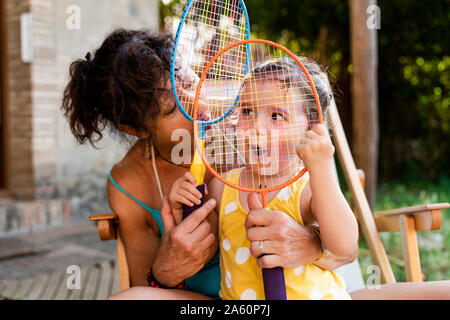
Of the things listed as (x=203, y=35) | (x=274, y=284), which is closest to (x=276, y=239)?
(x=274, y=284)

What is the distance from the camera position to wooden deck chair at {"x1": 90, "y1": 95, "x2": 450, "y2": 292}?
62.9 inches

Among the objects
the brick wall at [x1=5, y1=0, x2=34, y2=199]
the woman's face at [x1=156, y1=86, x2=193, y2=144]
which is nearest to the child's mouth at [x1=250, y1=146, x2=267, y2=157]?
the woman's face at [x1=156, y1=86, x2=193, y2=144]

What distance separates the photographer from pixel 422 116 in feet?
22.1

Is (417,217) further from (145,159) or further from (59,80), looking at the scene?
(59,80)

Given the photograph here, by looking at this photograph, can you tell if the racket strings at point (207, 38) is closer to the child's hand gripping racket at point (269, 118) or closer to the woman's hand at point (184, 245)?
the child's hand gripping racket at point (269, 118)

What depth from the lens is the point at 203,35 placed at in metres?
1.55

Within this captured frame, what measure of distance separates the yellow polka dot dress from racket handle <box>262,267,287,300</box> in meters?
0.11

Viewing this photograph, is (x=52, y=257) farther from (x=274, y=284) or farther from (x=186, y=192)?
(x=274, y=284)

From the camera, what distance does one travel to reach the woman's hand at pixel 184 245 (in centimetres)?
132

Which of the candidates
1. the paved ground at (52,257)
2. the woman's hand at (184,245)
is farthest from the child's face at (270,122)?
the paved ground at (52,257)

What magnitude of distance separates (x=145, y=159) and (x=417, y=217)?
108 cm

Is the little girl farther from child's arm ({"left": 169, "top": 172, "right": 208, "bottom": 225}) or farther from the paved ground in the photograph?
the paved ground

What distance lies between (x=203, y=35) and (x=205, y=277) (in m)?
0.85

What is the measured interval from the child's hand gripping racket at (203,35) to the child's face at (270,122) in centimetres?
13
